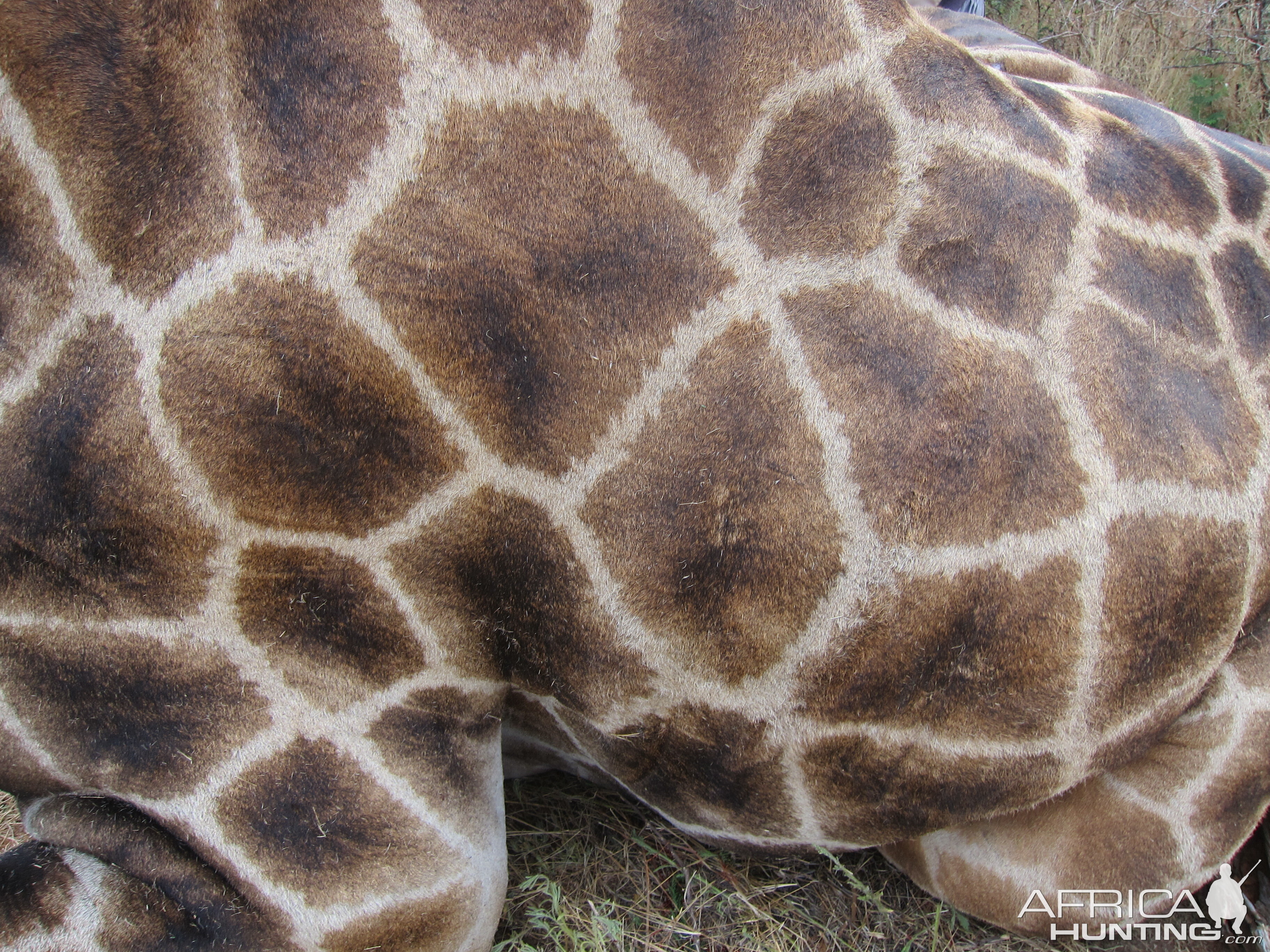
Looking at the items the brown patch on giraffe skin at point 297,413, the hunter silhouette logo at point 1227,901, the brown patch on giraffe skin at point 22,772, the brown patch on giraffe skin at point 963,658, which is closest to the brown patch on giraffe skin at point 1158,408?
the brown patch on giraffe skin at point 963,658

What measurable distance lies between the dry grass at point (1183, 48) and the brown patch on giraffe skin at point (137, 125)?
341 centimetres

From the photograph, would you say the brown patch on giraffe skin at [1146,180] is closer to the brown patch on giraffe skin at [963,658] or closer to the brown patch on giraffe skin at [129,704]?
the brown patch on giraffe skin at [963,658]

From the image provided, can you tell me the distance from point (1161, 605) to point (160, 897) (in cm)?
140

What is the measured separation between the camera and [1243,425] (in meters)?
1.29

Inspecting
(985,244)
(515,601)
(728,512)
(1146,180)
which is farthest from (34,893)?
(1146,180)

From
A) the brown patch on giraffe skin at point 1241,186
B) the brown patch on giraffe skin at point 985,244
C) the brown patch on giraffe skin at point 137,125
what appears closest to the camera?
the brown patch on giraffe skin at point 137,125

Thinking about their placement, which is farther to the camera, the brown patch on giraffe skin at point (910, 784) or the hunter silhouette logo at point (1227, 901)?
the hunter silhouette logo at point (1227, 901)

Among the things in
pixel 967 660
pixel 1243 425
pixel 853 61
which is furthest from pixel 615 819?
pixel 853 61

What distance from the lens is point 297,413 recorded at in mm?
1150

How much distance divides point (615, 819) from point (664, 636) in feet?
2.37

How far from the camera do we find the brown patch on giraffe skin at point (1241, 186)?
1.43 meters

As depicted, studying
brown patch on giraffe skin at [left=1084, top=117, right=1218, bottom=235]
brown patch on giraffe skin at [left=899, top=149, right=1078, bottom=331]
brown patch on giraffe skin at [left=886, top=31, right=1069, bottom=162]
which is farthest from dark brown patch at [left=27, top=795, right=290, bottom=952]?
brown patch on giraffe skin at [left=1084, top=117, right=1218, bottom=235]

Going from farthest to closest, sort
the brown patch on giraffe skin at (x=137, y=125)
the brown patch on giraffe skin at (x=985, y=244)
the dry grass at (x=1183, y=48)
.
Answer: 1. the dry grass at (x=1183, y=48)
2. the brown patch on giraffe skin at (x=985, y=244)
3. the brown patch on giraffe skin at (x=137, y=125)

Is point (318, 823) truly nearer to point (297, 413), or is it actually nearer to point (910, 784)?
point (297, 413)
